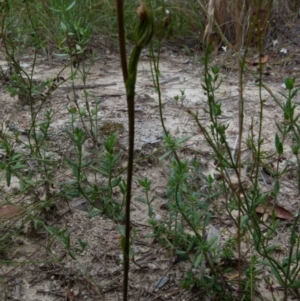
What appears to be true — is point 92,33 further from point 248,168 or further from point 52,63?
point 248,168

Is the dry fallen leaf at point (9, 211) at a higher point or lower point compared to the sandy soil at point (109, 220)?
higher

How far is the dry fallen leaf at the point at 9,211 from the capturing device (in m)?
2.00

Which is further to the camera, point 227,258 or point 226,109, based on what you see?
point 226,109

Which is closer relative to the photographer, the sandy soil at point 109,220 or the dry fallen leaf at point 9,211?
the sandy soil at point 109,220

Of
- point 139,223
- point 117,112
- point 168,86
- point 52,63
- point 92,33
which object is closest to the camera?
point 139,223

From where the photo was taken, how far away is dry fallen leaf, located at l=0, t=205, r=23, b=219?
1998 millimetres

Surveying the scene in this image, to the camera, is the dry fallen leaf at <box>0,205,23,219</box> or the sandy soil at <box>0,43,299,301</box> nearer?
the sandy soil at <box>0,43,299,301</box>

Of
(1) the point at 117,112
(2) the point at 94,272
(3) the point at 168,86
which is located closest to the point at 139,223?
(2) the point at 94,272

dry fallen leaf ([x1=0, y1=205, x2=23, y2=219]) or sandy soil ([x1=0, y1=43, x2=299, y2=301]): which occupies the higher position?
dry fallen leaf ([x1=0, y1=205, x2=23, y2=219])

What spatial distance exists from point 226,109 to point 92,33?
137cm

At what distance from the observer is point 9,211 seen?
2.03 meters

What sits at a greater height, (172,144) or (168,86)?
(172,144)

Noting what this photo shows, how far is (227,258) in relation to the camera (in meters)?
1.74

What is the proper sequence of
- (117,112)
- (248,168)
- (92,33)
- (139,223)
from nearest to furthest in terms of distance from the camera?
(139,223), (248,168), (117,112), (92,33)
